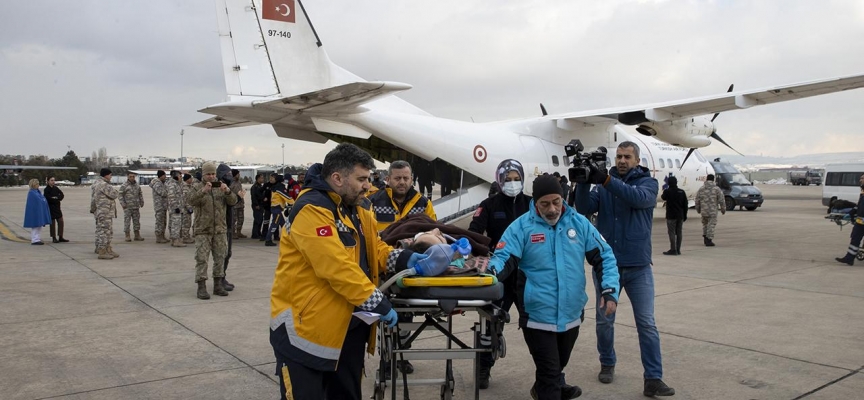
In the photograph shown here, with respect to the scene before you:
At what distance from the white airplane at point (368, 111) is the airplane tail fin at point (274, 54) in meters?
0.02

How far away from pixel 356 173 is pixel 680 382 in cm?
321

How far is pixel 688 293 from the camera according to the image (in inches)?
314

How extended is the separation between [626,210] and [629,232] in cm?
18

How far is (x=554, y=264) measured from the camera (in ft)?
12.6

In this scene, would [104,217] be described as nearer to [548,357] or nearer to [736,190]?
[548,357]

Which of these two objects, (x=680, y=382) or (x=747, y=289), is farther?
(x=747, y=289)

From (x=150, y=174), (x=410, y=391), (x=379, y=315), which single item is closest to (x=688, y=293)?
(x=410, y=391)

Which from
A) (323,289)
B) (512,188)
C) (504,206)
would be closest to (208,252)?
(504,206)

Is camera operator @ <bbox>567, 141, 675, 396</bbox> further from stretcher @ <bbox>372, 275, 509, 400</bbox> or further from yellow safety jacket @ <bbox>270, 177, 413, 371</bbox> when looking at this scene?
yellow safety jacket @ <bbox>270, 177, 413, 371</bbox>

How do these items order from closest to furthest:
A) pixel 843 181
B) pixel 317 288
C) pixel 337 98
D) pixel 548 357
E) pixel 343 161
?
pixel 317 288 < pixel 343 161 < pixel 548 357 < pixel 337 98 < pixel 843 181

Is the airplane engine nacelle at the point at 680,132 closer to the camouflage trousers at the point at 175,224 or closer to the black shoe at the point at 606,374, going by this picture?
the camouflage trousers at the point at 175,224

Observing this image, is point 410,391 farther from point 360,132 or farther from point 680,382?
point 360,132

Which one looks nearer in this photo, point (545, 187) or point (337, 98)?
point (545, 187)

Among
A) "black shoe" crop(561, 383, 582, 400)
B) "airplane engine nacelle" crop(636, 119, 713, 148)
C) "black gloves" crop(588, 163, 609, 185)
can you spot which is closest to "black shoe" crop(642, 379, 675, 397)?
A: "black shoe" crop(561, 383, 582, 400)
